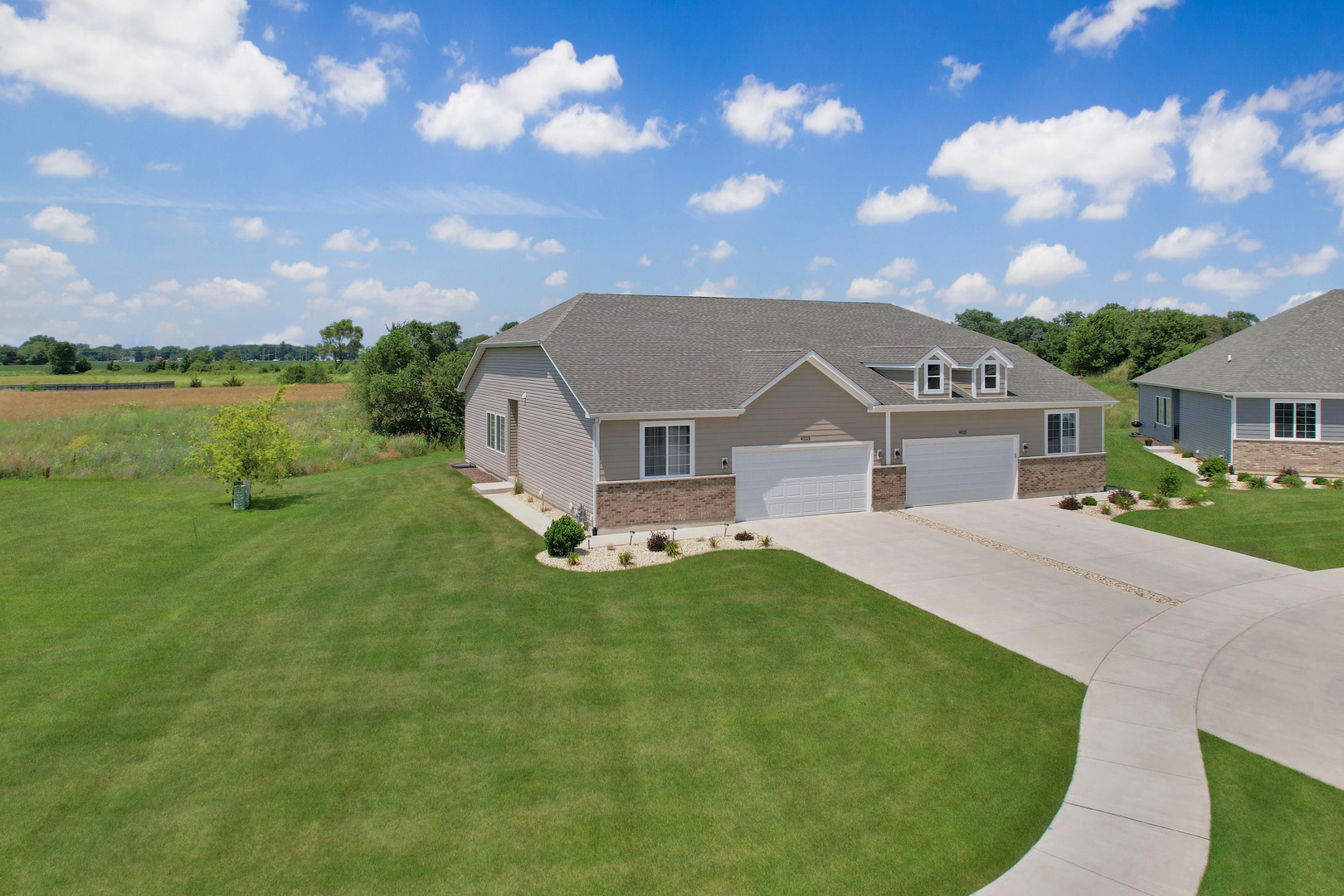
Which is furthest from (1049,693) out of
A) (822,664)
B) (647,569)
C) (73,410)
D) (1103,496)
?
(73,410)

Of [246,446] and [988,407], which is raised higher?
[988,407]

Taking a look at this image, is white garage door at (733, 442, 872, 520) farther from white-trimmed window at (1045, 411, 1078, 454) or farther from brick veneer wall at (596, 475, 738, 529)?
white-trimmed window at (1045, 411, 1078, 454)

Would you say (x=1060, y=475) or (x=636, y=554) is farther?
(x=1060, y=475)

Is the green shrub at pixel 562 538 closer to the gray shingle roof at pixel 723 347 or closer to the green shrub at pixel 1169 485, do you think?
the gray shingle roof at pixel 723 347

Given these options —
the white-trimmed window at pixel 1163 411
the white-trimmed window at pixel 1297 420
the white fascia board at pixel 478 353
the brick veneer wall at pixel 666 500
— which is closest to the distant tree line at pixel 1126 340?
the white-trimmed window at pixel 1163 411

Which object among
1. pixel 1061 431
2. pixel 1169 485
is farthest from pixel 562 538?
pixel 1169 485

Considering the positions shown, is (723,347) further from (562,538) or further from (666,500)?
(562,538)
